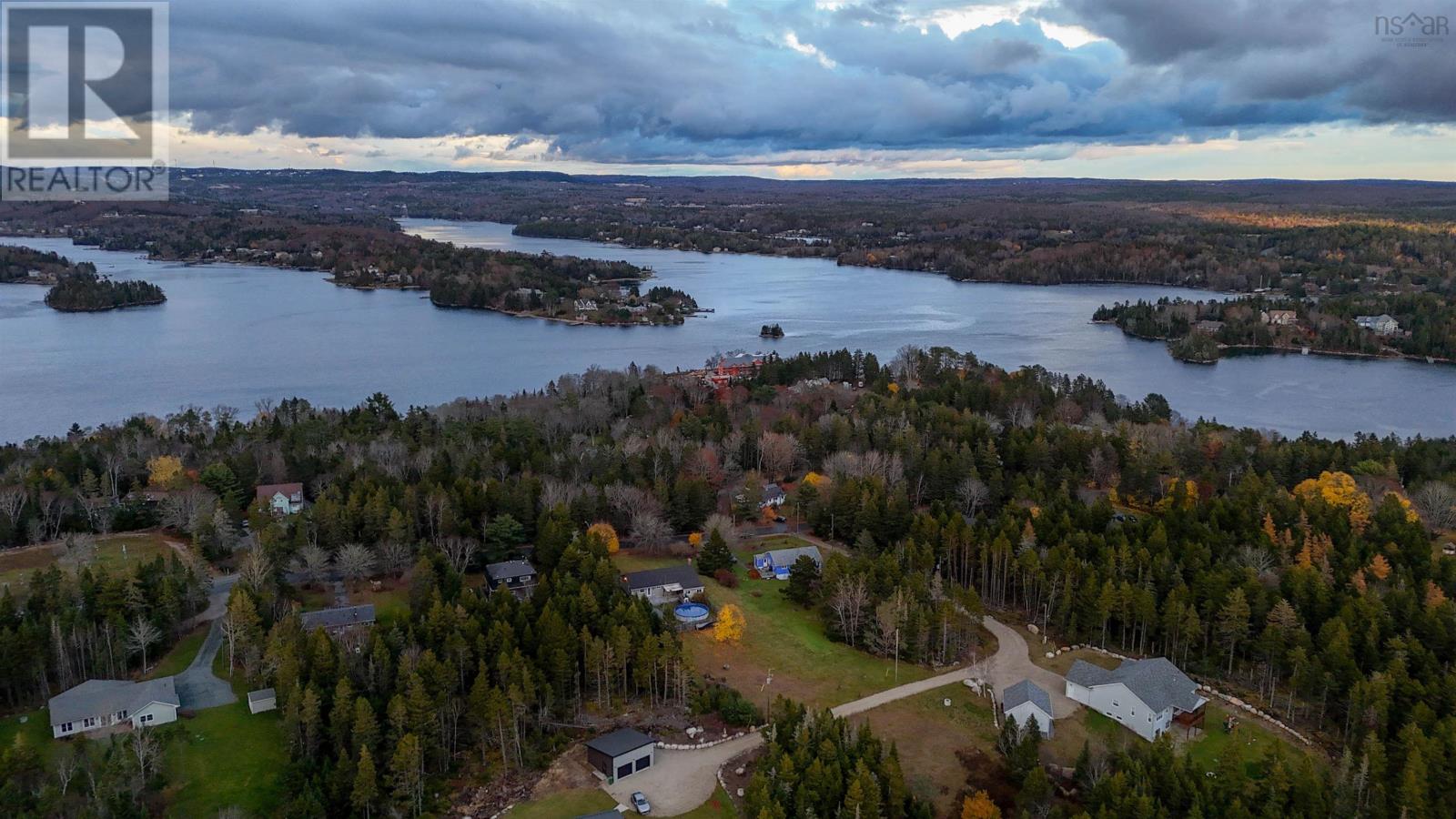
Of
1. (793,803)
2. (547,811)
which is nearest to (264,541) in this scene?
(547,811)

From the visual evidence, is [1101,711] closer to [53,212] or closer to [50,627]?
[50,627]

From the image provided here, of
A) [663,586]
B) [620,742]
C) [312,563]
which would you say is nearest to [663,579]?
[663,586]

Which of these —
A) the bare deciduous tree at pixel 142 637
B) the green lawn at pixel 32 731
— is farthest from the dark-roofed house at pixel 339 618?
the green lawn at pixel 32 731

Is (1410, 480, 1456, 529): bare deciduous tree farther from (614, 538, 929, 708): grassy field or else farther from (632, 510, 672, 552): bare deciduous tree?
(632, 510, 672, 552): bare deciduous tree

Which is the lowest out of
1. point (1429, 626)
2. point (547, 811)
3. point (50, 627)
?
point (547, 811)

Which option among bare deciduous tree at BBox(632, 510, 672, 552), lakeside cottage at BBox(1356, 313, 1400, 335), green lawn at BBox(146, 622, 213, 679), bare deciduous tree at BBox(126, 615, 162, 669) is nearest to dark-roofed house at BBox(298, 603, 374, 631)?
green lawn at BBox(146, 622, 213, 679)

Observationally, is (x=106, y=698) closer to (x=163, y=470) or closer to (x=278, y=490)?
(x=278, y=490)
